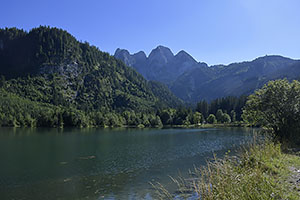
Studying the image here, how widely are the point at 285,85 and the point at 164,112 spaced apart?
167194mm

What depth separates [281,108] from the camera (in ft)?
84.5

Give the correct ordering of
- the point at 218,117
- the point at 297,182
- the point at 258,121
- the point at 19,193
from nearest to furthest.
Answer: the point at 297,182 < the point at 19,193 < the point at 258,121 < the point at 218,117

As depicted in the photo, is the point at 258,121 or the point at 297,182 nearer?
the point at 297,182

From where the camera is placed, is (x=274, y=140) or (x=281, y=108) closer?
(x=274, y=140)

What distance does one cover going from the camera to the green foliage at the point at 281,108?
2494 cm

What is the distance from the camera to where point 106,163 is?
119 ft

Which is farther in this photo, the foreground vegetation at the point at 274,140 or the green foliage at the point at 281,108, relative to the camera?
the green foliage at the point at 281,108

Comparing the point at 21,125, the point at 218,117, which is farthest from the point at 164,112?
the point at 21,125

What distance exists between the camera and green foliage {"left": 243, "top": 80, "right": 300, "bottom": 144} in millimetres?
24938

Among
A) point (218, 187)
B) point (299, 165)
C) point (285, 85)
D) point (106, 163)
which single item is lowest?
point (106, 163)

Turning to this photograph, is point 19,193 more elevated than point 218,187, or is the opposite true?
point 218,187

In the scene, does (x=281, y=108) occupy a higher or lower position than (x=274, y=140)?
higher

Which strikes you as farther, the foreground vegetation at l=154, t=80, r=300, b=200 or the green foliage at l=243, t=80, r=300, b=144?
the green foliage at l=243, t=80, r=300, b=144

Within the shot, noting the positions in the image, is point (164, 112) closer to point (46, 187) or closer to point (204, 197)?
point (46, 187)
